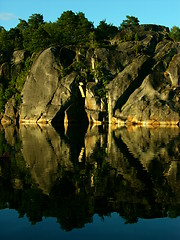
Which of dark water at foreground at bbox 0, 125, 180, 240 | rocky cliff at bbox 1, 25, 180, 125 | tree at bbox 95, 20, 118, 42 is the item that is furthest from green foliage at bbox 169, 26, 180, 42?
dark water at foreground at bbox 0, 125, 180, 240

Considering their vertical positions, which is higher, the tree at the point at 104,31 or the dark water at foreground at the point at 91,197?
the tree at the point at 104,31

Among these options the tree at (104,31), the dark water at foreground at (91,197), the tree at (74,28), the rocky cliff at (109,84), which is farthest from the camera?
the tree at (104,31)

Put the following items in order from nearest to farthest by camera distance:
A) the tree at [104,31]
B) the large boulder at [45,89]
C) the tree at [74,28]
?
the large boulder at [45,89]
the tree at [74,28]
the tree at [104,31]

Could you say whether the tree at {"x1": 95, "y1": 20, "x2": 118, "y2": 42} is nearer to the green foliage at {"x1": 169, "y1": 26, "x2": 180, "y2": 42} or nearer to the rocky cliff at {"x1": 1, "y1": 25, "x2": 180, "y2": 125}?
the rocky cliff at {"x1": 1, "y1": 25, "x2": 180, "y2": 125}

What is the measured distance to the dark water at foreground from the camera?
12750 millimetres

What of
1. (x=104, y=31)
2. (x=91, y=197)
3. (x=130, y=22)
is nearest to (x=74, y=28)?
(x=104, y=31)

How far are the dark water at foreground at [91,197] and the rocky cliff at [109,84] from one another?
42.2 metres

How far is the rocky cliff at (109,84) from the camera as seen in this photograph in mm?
70188

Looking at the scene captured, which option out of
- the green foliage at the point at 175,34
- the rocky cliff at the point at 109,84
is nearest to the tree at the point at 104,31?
the rocky cliff at the point at 109,84

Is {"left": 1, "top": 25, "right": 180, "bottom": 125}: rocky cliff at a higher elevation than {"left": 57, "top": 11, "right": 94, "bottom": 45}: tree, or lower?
lower

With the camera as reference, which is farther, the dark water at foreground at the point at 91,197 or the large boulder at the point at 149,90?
the large boulder at the point at 149,90

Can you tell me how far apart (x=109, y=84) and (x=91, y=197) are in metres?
62.7

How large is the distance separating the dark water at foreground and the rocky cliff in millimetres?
42245

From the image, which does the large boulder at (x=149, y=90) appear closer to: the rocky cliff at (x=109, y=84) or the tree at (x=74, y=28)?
the rocky cliff at (x=109, y=84)
